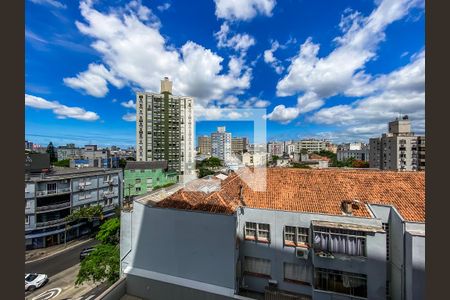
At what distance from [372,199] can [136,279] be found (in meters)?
6.95

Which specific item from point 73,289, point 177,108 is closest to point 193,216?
point 73,289

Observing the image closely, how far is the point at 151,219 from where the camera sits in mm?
5531

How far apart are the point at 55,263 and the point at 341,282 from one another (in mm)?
14203

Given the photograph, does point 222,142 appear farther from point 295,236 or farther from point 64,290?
point 64,290

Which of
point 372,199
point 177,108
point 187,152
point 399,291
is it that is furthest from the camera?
point 177,108

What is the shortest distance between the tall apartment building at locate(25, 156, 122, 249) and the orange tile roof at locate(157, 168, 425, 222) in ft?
40.1

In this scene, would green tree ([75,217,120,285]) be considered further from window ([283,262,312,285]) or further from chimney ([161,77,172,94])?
chimney ([161,77,172,94])

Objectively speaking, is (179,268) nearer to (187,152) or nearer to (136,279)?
(136,279)

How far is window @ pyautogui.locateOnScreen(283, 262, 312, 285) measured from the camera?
18.0 ft

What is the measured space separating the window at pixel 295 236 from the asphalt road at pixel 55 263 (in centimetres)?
1198

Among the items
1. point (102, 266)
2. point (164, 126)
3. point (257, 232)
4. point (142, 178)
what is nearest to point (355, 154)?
point (164, 126)

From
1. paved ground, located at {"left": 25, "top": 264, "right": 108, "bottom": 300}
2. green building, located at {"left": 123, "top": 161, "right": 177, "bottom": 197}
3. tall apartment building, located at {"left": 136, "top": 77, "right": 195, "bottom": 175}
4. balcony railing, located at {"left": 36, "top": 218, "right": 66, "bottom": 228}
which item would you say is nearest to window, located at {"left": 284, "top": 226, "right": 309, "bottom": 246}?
paved ground, located at {"left": 25, "top": 264, "right": 108, "bottom": 300}

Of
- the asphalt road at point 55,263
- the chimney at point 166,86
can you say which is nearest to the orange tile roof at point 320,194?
the asphalt road at point 55,263

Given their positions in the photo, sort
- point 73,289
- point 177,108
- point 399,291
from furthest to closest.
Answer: point 177,108, point 73,289, point 399,291
